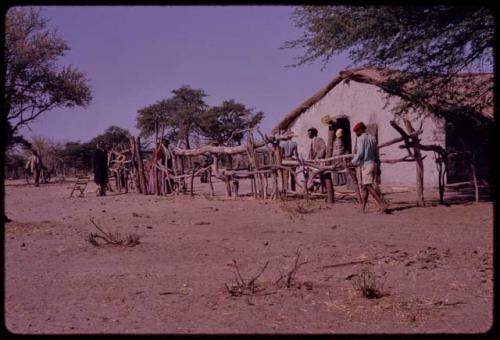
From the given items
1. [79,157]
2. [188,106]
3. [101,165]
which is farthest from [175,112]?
[101,165]

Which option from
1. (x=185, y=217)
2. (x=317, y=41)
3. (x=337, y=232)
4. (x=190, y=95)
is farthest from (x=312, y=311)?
(x=190, y=95)

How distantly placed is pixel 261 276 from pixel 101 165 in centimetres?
1375

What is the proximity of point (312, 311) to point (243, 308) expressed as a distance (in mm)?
640

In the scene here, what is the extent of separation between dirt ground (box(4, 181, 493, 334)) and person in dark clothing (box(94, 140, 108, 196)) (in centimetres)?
764

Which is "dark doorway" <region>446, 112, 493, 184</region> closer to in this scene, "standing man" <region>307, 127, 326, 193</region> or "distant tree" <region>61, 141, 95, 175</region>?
"standing man" <region>307, 127, 326, 193</region>

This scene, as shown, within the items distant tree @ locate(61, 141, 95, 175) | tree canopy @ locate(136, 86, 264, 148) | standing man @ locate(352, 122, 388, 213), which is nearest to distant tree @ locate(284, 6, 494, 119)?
standing man @ locate(352, 122, 388, 213)

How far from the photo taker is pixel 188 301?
16.1ft

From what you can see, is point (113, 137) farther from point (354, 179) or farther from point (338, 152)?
point (354, 179)

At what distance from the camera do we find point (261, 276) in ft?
18.9

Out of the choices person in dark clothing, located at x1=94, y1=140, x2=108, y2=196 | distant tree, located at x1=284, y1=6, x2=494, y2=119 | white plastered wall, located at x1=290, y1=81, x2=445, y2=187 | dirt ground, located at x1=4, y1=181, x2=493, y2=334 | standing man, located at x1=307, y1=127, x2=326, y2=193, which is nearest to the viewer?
dirt ground, located at x1=4, y1=181, x2=493, y2=334

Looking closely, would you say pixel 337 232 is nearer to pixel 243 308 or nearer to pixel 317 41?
pixel 243 308

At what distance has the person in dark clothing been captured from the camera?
59.5 ft

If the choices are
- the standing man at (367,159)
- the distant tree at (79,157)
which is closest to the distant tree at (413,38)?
the standing man at (367,159)
